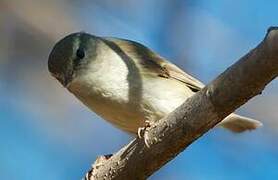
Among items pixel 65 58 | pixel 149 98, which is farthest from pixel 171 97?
pixel 65 58

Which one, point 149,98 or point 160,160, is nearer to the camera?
point 160,160

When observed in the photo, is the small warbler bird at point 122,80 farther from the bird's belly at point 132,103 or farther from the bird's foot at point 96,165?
the bird's foot at point 96,165

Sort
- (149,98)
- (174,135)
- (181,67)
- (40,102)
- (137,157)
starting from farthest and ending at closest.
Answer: (40,102), (181,67), (149,98), (137,157), (174,135)

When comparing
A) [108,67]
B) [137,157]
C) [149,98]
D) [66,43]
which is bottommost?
[137,157]

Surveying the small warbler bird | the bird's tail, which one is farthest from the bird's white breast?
the bird's tail

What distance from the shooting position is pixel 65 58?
7.28 ft

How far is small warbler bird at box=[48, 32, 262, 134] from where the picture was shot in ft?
6.70

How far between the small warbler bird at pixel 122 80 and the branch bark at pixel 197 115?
1.15 feet

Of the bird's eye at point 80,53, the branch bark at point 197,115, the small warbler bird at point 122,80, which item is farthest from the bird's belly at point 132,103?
the branch bark at point 197,115

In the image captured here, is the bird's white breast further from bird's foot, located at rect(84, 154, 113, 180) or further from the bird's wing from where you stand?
bird's foot, located at rect(84, 154, 113, 180)

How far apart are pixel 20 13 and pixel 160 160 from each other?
2.96 ft

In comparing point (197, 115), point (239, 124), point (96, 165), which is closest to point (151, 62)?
point (239, 124)

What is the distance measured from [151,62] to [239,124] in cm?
36

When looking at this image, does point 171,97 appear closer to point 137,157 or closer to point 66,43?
point 66,43
